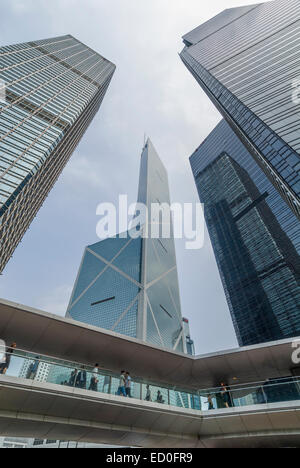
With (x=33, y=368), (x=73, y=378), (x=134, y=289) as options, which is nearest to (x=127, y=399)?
(x=73, y=378)

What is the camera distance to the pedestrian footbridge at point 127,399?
37.2 feet

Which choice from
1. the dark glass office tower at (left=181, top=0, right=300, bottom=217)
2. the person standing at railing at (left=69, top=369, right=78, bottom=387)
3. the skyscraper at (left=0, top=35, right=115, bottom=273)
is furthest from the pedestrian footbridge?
the skyscraper at (left=0, top=35, right=115, bottom=273)

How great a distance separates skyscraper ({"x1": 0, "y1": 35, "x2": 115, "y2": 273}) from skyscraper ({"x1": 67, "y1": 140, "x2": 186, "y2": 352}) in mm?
34303

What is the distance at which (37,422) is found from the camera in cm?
1185

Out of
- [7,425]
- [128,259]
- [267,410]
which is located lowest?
[7,425]

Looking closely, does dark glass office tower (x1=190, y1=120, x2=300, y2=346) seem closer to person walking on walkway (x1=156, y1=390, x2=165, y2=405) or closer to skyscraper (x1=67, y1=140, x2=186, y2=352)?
skyscraper (x1=67, y1=140, x2=186, y2=352)

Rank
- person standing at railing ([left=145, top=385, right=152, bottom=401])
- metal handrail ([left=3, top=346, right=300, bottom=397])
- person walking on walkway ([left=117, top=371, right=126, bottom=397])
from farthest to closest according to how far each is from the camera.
→ 1. person standing at railing ([left=145, top=385, right=152, bottom=401])
2. person walking on walkway ([left=117, top=371, right=126, bottom=397])
3. metal handrail ([left=3, top=346, right=300, bottom=397])

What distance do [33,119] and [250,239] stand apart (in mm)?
69927

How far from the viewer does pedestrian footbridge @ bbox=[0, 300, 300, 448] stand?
11336 millimetres

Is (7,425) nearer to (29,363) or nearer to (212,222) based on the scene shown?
(29,363)

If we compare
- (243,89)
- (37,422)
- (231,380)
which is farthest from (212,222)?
(37,422)

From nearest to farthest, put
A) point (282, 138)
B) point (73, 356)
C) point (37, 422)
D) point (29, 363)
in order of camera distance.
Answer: point (29, 363)
point (37, 422)
point (73, 356)
point (282, 138)

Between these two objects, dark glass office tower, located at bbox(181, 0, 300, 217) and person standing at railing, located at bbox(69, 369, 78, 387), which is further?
dark glass office tower, located at bbox(181, 0, 300, 217)

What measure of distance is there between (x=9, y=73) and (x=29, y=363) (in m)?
56.9
